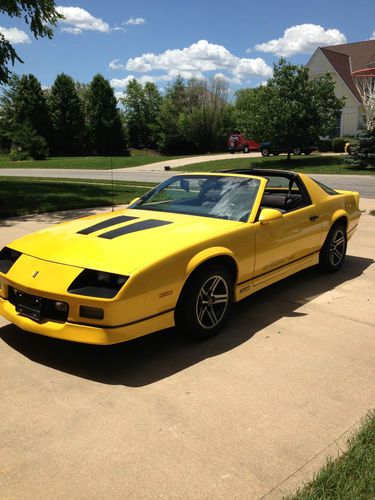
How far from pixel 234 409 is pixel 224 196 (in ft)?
7.38

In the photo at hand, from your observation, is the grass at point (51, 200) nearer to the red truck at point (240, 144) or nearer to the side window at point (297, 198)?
the side window at point (297, 198)

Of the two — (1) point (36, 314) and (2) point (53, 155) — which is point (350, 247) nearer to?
(1) point (36, 314)

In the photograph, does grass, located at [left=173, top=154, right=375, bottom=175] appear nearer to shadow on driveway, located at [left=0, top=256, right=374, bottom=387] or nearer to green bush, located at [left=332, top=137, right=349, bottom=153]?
green bush, located at [left=332, top=137, right=349, bottom=153]

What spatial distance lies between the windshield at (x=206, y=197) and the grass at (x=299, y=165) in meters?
20.1

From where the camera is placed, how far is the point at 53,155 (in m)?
52.1

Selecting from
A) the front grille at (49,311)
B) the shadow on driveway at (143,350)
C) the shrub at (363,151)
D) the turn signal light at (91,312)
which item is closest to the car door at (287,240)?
the shadow on driveway at (143,350)

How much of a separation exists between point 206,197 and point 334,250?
1975 mm

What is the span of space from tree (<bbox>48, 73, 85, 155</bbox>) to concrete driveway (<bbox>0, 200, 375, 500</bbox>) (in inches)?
1978

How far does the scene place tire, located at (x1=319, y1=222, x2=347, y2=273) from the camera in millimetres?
5621

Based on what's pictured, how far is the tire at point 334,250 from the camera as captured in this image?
562 centimetres

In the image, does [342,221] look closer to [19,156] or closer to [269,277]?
[269,277]

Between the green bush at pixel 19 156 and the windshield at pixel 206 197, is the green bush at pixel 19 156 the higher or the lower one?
the higher one

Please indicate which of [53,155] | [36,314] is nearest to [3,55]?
[36,314]

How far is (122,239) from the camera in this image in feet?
12.2
